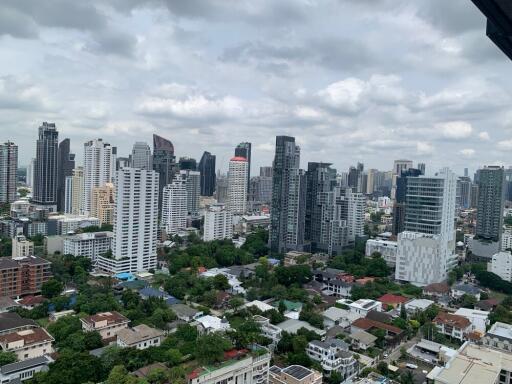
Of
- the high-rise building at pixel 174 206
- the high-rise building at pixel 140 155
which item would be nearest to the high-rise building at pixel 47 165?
the high-rise building at pixel 140 155

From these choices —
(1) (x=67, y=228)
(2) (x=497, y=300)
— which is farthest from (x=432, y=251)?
(1) (x=67, y=228)

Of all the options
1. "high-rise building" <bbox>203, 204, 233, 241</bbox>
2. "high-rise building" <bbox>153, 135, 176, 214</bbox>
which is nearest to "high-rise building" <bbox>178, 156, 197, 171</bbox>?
"high-rise building" <bbox>153, 135, 176, 214</bbox>

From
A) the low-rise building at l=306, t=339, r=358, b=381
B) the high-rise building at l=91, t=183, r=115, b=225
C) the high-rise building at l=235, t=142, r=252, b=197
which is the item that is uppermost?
the high-rise building at l=235, t=142, r=252, b=197

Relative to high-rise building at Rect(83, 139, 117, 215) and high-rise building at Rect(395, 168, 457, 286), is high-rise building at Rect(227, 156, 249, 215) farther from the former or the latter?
high-rise building at Rect(395, 168, 457, 286)

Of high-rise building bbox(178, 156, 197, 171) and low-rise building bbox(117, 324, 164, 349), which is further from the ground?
high-rise building bbox(178, 156, 197, 171)

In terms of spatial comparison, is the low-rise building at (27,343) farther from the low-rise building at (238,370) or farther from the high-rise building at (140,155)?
the high-rise building at (140,155)
